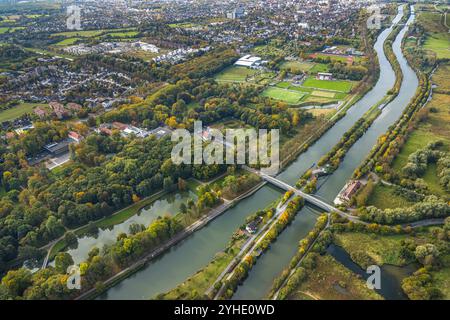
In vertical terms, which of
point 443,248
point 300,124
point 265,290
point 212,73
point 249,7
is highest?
point 249,7

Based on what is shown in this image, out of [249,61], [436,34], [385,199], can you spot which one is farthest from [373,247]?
[436,34]

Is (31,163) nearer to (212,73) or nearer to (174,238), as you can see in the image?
(174,238)

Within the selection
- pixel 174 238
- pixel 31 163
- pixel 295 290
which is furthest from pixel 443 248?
pixel 31 163

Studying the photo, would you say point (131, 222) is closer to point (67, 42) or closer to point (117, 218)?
point (117, 218)

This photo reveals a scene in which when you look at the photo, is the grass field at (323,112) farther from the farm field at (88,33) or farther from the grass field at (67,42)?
the farm field at (88,33)

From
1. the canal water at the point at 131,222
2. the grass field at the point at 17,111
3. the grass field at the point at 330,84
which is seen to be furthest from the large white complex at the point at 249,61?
the canal water at the point at 131,222

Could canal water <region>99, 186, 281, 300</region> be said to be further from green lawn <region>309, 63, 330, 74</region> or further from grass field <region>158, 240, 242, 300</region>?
green lawn <region>309, 63, 330, 74</region>
